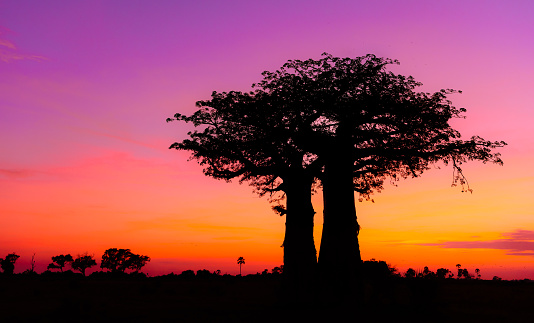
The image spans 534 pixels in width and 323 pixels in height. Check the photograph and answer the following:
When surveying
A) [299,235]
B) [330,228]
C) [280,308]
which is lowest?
[280,308]

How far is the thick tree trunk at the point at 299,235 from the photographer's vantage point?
67.5ft

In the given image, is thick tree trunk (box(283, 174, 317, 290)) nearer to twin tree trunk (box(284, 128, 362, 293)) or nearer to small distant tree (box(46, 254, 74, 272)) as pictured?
twin tree trunk (box(284, 128, 362, 293))

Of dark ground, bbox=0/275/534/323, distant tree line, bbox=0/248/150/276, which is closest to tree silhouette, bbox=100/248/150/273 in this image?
distant tree line, bbox=0/248/150/276

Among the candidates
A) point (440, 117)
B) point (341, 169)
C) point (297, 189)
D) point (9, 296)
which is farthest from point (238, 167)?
point (9, 296)

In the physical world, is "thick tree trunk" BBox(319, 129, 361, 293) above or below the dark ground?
above

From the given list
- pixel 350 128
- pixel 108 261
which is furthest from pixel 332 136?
pixel 108 261

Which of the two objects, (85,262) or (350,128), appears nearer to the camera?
(350,128)

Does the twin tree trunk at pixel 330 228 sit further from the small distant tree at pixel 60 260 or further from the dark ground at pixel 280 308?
the small distant tree at pixel 60 260

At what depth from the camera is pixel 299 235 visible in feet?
68.6

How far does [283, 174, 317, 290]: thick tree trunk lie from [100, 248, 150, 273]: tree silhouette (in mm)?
76409

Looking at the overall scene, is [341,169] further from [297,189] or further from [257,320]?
[257,320]

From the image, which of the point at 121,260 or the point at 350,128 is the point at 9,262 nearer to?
the point at 121,260

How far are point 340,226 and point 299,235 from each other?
1.97 m

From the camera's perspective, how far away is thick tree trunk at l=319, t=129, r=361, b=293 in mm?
19359
